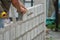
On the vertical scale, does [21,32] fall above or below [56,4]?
above

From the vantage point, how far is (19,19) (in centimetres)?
378

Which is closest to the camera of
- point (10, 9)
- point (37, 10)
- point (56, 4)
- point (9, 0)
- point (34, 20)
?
point (9, 0)

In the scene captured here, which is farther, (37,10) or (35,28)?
(37,10)

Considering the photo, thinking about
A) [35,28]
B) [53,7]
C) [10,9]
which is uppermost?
[10,9]

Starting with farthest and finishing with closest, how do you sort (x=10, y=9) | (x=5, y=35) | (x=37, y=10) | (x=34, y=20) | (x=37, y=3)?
(x=37, y=3) < (x=37, y=10) < (x=34, y=20) < (x=10, y=9) < (x=5, y=35)

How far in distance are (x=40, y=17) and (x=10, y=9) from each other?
1.94 metres

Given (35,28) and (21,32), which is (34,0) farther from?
(21,32)

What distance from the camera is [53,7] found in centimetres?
963

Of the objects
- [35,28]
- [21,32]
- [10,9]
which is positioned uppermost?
→ [10,9]

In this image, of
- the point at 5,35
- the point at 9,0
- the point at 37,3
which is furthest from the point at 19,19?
the point at 37,3

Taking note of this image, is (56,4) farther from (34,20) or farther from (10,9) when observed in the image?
(10,9)

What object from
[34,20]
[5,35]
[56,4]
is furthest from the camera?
[56,4]

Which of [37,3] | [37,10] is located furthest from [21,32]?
[37,3]

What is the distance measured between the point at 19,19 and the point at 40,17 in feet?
5.55
